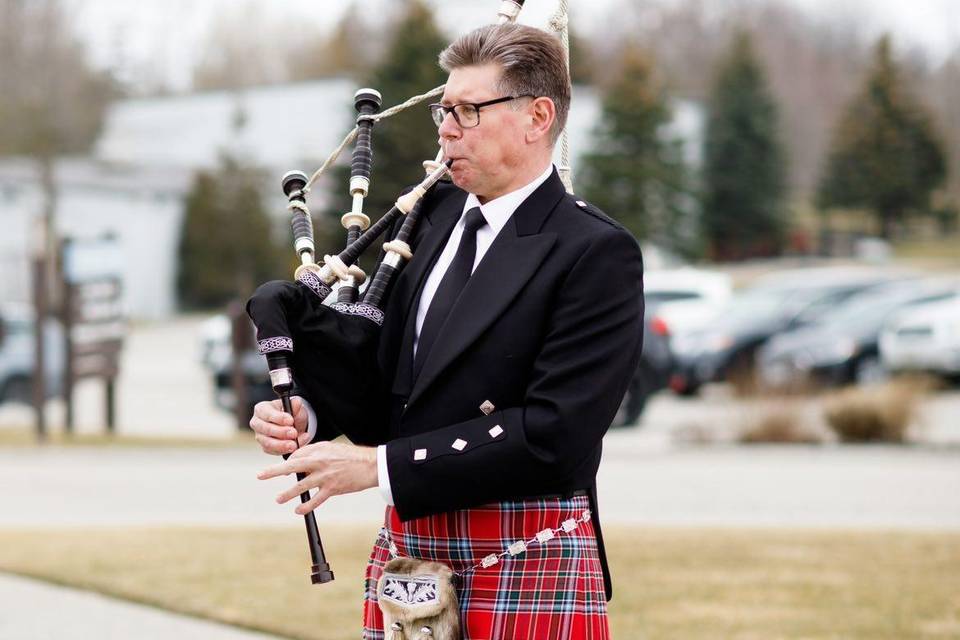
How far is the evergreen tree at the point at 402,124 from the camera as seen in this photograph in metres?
25.1

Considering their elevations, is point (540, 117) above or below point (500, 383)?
above

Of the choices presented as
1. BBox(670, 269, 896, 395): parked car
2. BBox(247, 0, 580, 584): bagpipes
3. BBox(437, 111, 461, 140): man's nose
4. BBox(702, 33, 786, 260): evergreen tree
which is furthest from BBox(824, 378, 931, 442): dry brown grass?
BBox(702, 33, 786, 260): evergreen tree

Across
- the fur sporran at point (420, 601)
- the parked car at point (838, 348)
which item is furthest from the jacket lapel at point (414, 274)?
the parked car at point (838, 348)

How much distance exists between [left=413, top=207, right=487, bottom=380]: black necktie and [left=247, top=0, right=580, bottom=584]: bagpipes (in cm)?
13

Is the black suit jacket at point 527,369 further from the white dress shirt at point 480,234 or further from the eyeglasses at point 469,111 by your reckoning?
the eyeglasses at point 469,111

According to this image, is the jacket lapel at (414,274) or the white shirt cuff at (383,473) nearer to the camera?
the white shirt cuff at (383,473)

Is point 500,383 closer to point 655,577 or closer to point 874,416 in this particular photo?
point 655,577

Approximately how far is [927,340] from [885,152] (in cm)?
4012

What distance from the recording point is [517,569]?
2666 mm

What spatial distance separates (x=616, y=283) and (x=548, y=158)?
A: 0.29 meters

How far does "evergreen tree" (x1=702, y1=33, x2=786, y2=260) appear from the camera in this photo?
5431 cm

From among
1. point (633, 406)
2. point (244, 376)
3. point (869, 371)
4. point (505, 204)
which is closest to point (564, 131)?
point (505, 204)

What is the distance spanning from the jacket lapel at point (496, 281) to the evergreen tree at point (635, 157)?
4178 centimetres

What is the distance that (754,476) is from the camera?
1146 centimetres
